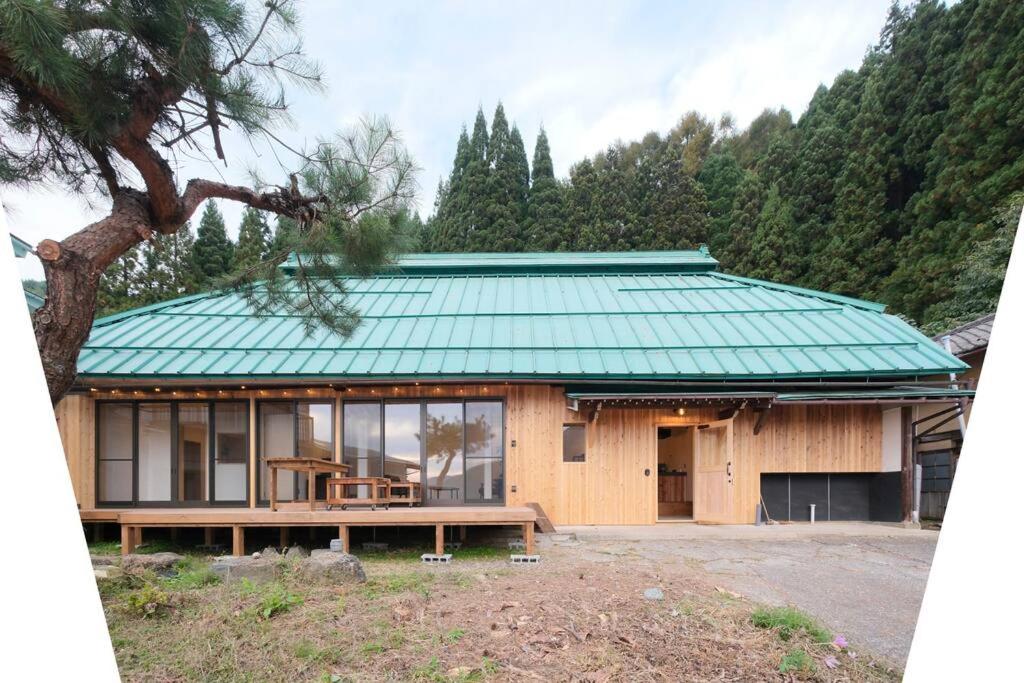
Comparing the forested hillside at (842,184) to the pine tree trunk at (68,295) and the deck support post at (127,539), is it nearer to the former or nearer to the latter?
the deck support post at (127,539)

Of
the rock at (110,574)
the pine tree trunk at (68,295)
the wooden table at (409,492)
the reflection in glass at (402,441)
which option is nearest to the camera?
the pine tree trunk at (68,295)

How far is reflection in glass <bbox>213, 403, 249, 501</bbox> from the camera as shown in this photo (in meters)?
8.67

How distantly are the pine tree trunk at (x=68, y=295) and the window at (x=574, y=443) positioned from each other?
678cm

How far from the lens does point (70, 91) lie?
3133mm

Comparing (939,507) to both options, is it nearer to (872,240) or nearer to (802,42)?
(802,42)

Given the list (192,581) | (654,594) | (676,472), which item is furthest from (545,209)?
(192,581)

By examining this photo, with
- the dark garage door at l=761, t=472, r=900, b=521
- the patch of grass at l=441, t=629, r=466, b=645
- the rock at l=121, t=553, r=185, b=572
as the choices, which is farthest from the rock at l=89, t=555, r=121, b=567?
the dark garage door at l=761, t=472, r=900, b=521

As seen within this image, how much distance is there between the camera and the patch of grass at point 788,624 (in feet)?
11.3

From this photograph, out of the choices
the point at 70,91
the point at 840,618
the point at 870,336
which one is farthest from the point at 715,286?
the point at 70,91

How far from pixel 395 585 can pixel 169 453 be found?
6.45 m

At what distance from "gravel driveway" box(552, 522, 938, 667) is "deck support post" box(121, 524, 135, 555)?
5.79 m

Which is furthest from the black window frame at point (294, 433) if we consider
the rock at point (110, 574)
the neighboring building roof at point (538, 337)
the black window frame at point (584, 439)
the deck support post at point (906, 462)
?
the deck support post at point (906, 462)

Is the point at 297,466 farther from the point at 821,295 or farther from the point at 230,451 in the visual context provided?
the point at 821,295

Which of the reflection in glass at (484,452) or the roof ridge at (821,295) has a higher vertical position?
the roof ridge at (821,295)
